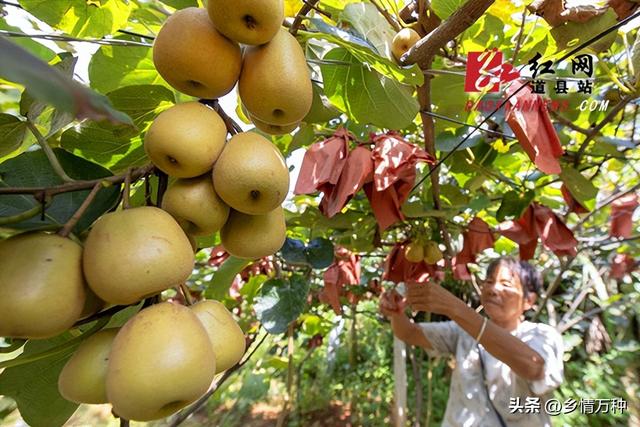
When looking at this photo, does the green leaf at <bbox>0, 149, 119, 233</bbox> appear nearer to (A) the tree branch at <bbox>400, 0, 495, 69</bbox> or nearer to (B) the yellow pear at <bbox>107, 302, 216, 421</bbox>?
(B) the yellow pear at <bbox>107, 302, 216, 421</bbox>

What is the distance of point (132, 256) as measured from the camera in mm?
325

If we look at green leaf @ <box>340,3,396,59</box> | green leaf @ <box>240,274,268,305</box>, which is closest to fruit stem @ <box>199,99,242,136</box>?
green leaf @ <box>340,3,396,59</box>

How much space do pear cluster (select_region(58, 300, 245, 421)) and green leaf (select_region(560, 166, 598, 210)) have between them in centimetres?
127

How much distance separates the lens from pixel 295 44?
46 cm

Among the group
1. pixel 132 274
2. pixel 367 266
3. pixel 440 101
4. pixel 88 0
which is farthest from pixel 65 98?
pixel 367 266

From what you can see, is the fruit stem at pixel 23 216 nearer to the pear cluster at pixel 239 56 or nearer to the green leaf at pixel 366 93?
the pear cluster at pixel 239 56

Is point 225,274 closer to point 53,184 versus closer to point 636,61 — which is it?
point 53,184

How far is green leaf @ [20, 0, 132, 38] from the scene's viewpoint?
2.29 feet

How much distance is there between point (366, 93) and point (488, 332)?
4.42ft

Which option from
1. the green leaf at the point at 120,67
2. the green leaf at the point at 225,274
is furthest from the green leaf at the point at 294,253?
the green leaf at the point at 120,67

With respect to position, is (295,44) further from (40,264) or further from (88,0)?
(88,0)

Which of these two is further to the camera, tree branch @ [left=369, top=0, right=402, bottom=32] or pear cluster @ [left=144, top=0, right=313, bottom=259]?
tree branch @ [left=369, top=0, right=402, bottom=32]

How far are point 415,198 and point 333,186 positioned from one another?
2.52 feet

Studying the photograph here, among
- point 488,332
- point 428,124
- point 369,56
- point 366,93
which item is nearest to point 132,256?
point 369,56
